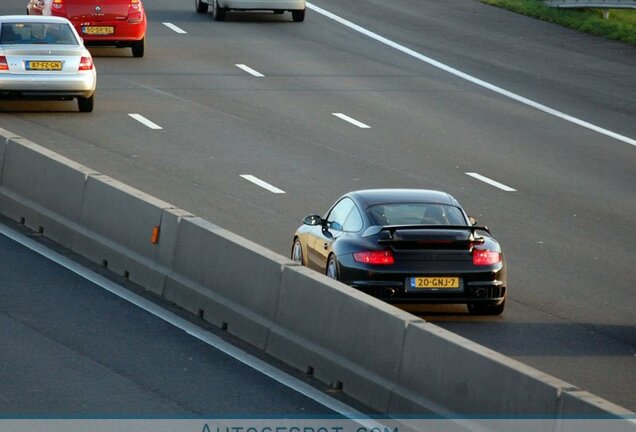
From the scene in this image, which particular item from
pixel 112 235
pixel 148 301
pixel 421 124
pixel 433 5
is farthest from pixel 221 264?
pixel 433 5

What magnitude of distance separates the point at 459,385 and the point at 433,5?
36.3 metres

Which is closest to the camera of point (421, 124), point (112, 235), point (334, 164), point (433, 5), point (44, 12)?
point (112, 235)

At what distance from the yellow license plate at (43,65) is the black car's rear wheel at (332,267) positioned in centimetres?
1345

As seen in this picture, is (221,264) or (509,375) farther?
(221,264)

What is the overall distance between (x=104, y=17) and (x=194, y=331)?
70.5ft

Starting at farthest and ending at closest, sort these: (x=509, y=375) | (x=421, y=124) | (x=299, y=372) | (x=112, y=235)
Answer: (x=421, y=124) < (x=112, y=235) < (x=299, y=372) < (x=509, y=375)

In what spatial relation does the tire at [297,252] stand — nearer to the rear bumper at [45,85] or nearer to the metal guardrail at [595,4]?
the rear bumper at [45,85]

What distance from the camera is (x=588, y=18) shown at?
4284 cm

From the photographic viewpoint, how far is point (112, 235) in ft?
61.2

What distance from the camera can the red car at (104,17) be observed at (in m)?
36.1

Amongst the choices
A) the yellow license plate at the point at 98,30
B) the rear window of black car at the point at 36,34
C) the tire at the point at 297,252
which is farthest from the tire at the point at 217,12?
the tire at the point at 297,252

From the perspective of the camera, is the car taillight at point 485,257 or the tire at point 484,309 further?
the tire at point 484,309

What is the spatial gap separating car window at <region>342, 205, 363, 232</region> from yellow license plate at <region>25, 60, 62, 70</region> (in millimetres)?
13181

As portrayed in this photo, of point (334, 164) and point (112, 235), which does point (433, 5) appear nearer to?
point (334, 164)
